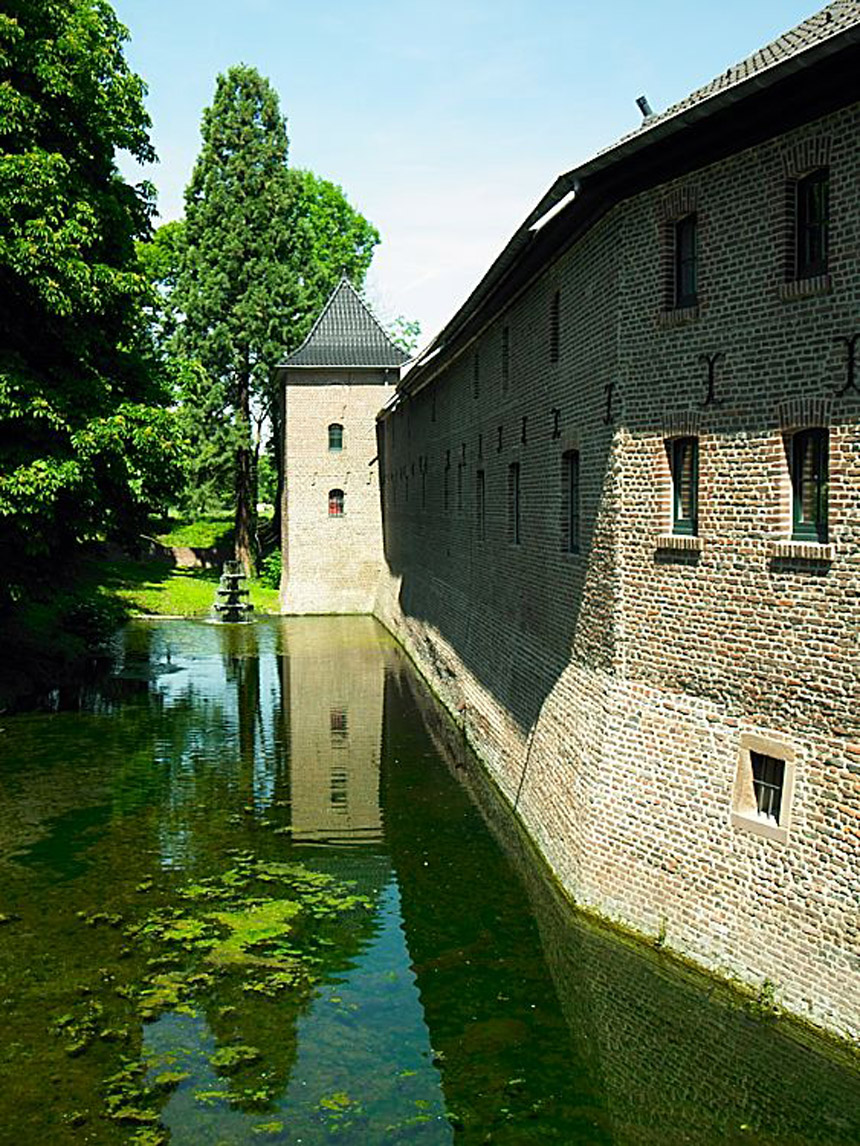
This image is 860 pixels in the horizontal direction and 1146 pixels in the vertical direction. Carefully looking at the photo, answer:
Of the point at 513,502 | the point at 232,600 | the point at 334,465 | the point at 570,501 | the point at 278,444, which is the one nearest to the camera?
the point at 570,501

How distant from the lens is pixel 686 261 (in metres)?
10.3

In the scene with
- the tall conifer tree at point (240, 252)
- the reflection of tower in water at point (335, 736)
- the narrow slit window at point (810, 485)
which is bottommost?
the reflection of tower in water at point (335, 736)

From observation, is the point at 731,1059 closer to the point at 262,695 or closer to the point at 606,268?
the point at 606,268

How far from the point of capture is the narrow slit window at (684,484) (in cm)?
1013

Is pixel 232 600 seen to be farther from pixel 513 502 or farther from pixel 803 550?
pixel 803 550

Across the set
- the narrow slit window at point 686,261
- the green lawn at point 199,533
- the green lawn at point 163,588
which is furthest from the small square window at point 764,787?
the green lawn at point 199,533

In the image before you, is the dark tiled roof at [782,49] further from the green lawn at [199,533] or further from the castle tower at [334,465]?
the green lawn at [199,533]

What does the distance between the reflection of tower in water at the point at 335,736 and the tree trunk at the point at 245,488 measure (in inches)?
424

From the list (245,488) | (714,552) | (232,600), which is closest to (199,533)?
(245,488)

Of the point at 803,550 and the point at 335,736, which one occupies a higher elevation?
the point at 803,550

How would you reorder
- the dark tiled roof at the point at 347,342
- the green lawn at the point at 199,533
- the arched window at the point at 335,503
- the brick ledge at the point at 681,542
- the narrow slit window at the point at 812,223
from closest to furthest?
1. the narrow slit window at the point at 812,223
2. the brick ledge at the point at 681,542
3. the dark tiled roof at the point at 347,342
4. the arched window at the point at 335,503
5. the green lawn at the point at 199,533

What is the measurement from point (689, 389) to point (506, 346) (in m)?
7.89

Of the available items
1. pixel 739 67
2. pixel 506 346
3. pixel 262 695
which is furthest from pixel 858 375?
pixel 262 695

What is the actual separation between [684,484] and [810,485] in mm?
1537
